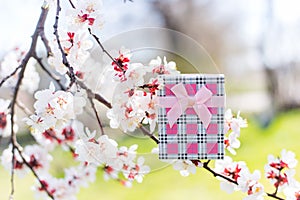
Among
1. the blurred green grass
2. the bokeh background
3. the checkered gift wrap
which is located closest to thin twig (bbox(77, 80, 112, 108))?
the checkered gift wrap

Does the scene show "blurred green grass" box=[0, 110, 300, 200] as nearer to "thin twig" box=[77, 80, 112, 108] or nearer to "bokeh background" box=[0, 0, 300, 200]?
"bokeh background" box=[0, 0, 300, 200]

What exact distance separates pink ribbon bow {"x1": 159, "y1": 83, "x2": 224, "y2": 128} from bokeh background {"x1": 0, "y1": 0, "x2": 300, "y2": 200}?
127cm

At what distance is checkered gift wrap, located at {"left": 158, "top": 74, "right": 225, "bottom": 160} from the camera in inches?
25.4

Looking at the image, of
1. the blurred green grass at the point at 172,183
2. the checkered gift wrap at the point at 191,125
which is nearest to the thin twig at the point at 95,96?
the checkered gift wrap at the point at 191,125

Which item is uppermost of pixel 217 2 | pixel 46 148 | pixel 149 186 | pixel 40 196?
pixel 217 2

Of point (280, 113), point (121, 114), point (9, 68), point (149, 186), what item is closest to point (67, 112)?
point (121, 114)

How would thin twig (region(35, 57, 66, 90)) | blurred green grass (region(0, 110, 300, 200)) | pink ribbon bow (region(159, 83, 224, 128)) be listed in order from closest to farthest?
pink ribbon bow (region(159, 83, 224, 128)) < thin twig (region(35, 57, 66, 90)) < blurred green grass (region(0, 110, 300, 200))

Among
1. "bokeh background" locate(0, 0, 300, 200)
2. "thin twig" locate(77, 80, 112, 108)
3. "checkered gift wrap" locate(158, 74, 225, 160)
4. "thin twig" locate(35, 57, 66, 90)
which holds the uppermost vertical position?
"bokeh background" locate(0, 0, 300, 200)

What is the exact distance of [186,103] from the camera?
0.64 meters

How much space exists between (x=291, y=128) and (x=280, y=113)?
25 centimetres

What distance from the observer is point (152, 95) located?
656mm

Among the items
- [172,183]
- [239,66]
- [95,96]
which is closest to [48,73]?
[95,96]

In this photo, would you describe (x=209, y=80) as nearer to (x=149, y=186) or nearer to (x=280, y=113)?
(x=149, y=186)

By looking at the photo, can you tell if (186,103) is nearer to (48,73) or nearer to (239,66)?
(48,73)
